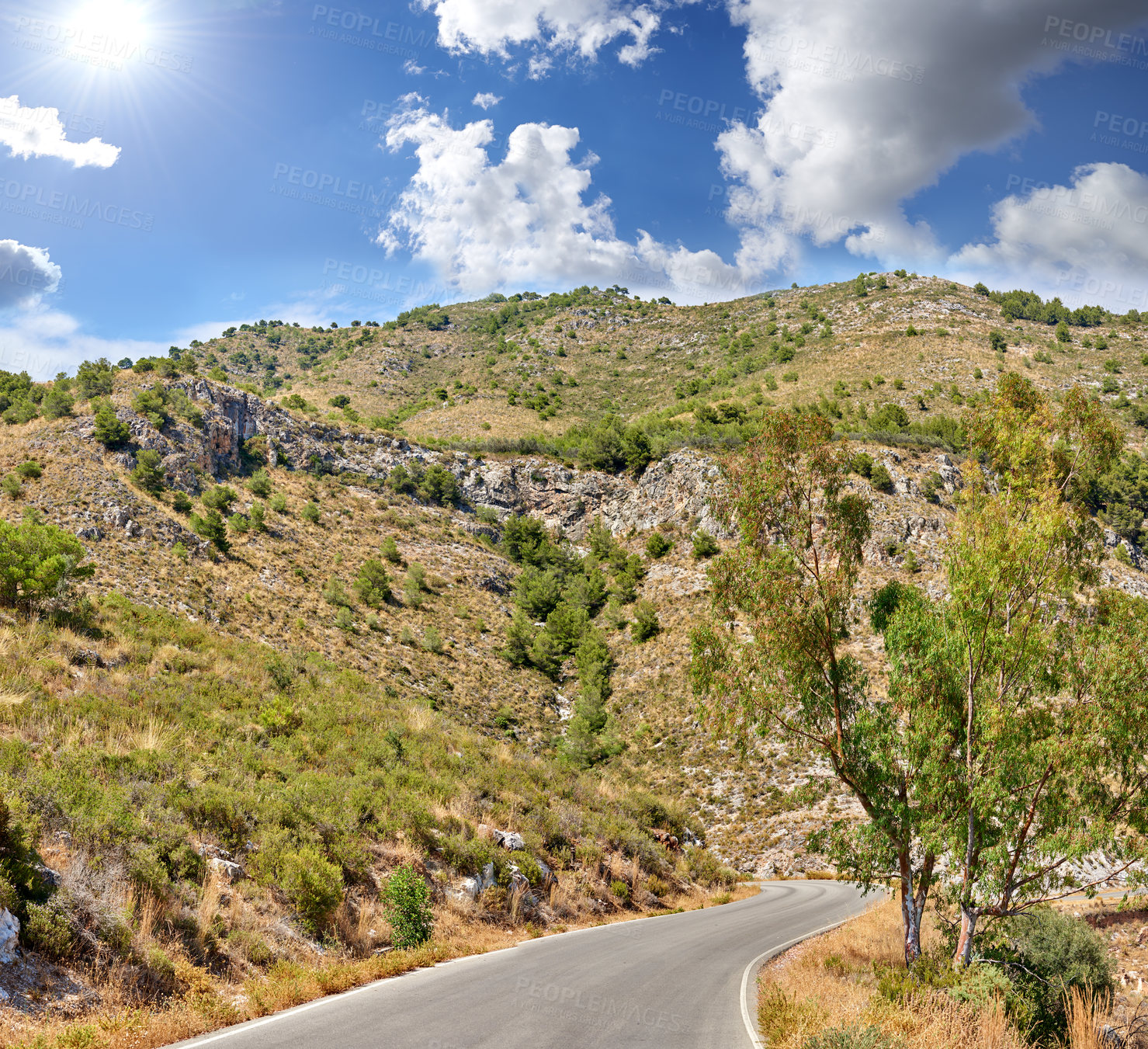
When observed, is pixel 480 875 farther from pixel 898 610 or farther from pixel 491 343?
pixel 491 343

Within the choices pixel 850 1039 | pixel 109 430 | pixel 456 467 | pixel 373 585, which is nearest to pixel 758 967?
pixel 850 1039

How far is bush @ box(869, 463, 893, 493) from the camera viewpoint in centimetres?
5238

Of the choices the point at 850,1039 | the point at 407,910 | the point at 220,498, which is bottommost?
the point at 407,910

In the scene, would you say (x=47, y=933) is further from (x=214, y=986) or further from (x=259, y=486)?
(x=259, y=486)

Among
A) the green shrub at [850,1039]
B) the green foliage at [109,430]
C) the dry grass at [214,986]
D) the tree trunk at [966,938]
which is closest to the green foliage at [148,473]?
the green foliage at [109,430]

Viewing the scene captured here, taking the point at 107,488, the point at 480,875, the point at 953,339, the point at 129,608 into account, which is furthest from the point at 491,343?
the point at 480,875

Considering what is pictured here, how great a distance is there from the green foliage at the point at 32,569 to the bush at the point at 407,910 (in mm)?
15244

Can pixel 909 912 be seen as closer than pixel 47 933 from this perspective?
No

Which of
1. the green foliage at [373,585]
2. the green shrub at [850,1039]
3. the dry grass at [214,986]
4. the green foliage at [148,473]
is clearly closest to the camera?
the dry grass at [214,986]

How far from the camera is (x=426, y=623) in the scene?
4359 cm

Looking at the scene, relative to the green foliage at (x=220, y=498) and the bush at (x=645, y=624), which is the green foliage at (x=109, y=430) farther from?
the bush at (x=645, y=624)

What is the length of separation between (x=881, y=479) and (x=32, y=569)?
55502 millimetres

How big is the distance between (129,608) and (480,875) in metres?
16.4

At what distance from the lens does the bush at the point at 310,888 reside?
440 inches
